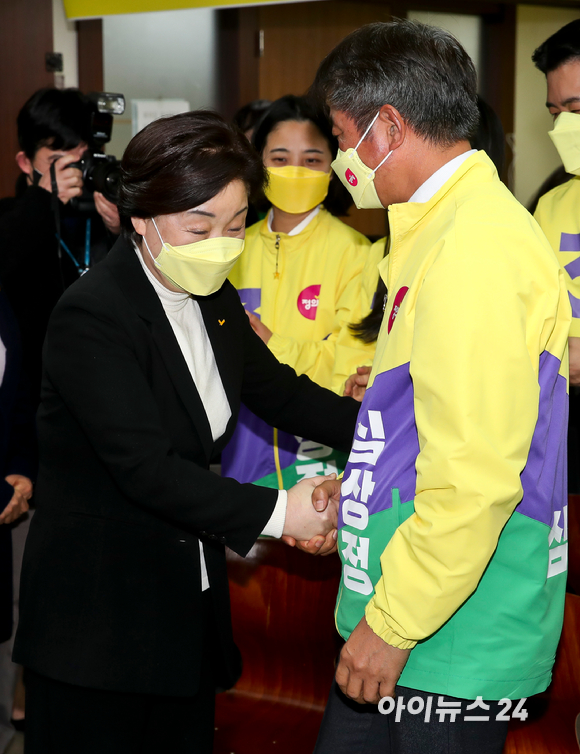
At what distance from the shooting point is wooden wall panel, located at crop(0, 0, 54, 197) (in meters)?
3.49

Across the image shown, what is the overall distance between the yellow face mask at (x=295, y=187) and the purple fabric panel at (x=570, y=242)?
0.75 meters

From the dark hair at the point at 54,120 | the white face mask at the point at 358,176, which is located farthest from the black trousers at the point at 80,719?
the dark hair at the point at 54,120

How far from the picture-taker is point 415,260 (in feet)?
3.70

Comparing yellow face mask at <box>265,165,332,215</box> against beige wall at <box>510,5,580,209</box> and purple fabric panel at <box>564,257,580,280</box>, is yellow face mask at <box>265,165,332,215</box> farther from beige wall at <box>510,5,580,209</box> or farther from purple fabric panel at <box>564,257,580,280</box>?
beige wall at <box>510,5,580,209</box>

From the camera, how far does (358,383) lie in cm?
186

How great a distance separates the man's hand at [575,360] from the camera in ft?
5.88

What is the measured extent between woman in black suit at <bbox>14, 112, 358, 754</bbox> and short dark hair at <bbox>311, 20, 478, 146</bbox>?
0.28 m

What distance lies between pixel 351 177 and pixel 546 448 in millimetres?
548

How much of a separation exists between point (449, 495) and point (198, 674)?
2.06 feet

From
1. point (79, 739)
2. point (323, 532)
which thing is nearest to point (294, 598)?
Result: point (323, 532)

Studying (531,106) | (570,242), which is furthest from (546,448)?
(531,106)

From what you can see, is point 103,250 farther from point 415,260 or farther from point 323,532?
point 415,260

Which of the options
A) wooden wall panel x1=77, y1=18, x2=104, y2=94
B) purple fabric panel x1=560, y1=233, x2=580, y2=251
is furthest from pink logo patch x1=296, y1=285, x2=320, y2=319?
wooden wall panel x1=77, y1=18, x2=104, y2=94

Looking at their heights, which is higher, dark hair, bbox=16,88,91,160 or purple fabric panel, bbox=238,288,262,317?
dark hair, bbox=16,88,91,160
